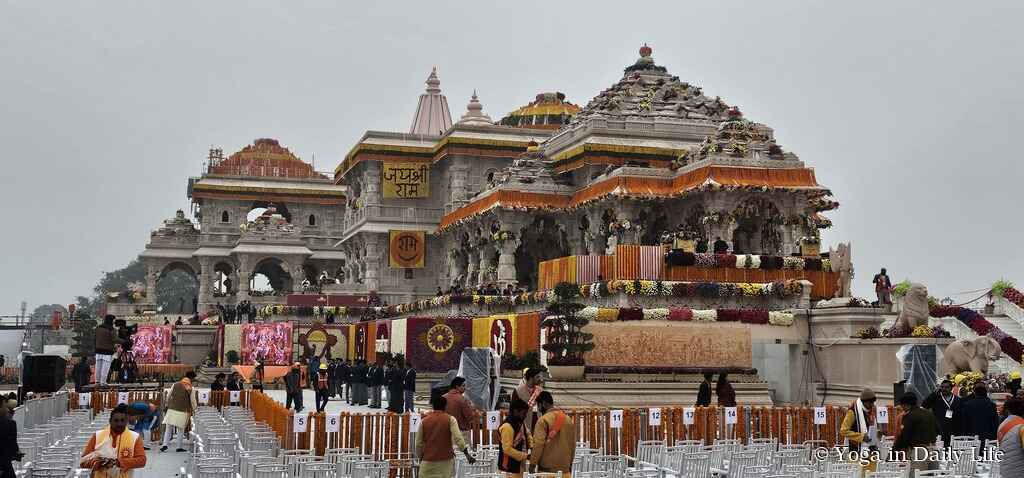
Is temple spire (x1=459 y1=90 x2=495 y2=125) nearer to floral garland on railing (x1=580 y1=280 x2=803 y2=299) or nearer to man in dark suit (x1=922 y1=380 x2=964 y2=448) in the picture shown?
floral garland on railing (x1=580 y1=280 x2=803 y2=299)

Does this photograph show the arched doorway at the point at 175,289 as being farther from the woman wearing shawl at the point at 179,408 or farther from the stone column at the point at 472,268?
the woman wearing shawl at the point at 179,408

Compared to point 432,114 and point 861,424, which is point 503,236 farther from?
point 861,424

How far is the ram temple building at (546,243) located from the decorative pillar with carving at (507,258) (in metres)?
0.10

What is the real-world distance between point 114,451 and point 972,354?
16831 mm

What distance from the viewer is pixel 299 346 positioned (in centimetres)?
4406

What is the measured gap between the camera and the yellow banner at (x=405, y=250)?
197ft

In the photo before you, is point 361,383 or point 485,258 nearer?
point 361,383

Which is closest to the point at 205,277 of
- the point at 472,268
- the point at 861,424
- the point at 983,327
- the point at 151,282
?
the point at 151,282

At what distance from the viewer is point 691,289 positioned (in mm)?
31859

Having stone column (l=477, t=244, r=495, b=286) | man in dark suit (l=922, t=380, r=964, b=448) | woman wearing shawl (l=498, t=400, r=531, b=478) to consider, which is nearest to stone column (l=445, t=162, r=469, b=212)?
stone column (l=477, t=244, r=495, b=286)

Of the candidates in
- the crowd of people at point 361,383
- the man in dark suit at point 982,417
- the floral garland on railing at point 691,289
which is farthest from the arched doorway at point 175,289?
the man in dark suit at point 982,417

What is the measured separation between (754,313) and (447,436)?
1983 cm

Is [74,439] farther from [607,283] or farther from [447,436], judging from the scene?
[607,283]

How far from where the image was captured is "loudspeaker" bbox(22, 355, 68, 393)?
25.6 meters
